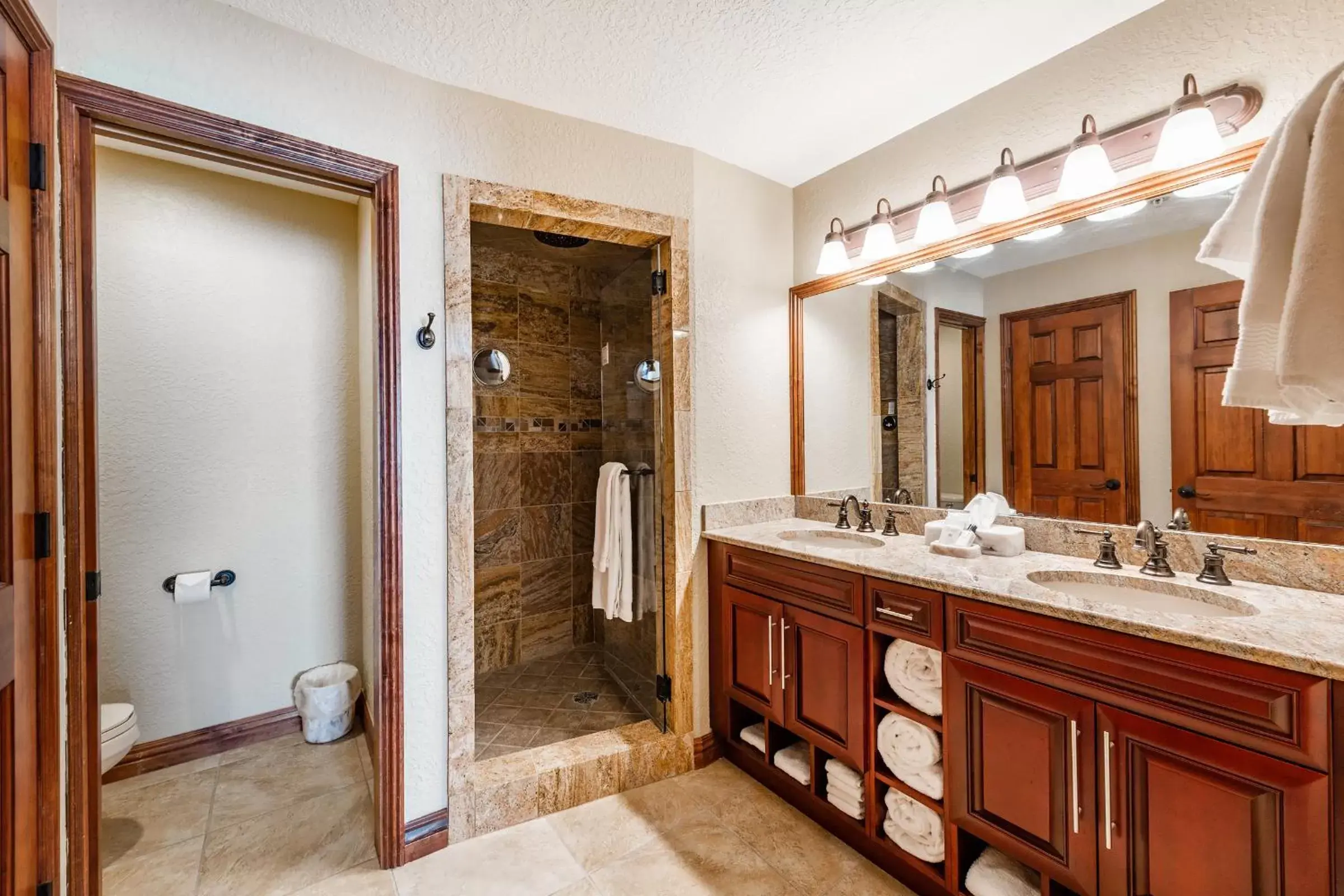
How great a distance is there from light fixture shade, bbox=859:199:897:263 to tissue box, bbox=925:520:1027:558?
1057 millimetres

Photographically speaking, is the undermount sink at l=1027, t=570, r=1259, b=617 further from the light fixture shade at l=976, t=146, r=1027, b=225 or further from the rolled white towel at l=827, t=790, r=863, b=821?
the light fixture shade at l=976, t=146, r=1027, b=225

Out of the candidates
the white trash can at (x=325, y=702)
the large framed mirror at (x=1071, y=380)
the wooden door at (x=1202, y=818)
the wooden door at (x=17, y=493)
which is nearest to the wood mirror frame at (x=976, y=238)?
the large framed mirror at (x=1071, y=380)

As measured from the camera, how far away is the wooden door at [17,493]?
3.58 ft

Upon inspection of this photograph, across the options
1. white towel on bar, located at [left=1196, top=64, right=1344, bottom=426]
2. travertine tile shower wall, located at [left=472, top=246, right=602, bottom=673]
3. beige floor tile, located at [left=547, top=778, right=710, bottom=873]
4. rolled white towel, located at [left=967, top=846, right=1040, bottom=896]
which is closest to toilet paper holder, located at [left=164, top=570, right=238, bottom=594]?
travertine tile shower wall, located at [left=472, top=246, right=602, bottom=673]

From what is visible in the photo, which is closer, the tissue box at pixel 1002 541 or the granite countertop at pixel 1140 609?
the granite countertop at pixel 1140 609

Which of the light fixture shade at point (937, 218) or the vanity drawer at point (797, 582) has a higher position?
the light fixture shade at point (937, 218)

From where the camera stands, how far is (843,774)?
71.0 inches

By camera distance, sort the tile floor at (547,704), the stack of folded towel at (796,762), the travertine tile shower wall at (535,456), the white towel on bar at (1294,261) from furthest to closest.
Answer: the travertine tile shower wall at (535,456), the tile floor at (547,704), the stack of folded towel at (796,762), the white towel on bar at (1294,261)

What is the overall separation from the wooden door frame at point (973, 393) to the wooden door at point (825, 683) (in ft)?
2.30

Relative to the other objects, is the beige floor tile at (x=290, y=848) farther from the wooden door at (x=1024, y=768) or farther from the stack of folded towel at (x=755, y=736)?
the wooden door at (x=1024, y=768)

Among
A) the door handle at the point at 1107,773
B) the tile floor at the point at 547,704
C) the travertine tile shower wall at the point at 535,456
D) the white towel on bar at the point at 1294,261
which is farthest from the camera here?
the travertine tile shower wall at the point at 535,456

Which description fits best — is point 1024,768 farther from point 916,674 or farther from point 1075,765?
point 916,674

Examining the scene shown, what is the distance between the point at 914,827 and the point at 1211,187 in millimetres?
1852

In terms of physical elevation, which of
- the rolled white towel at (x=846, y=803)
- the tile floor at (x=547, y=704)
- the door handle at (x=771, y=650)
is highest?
the door handle at (x=771, y=650)
